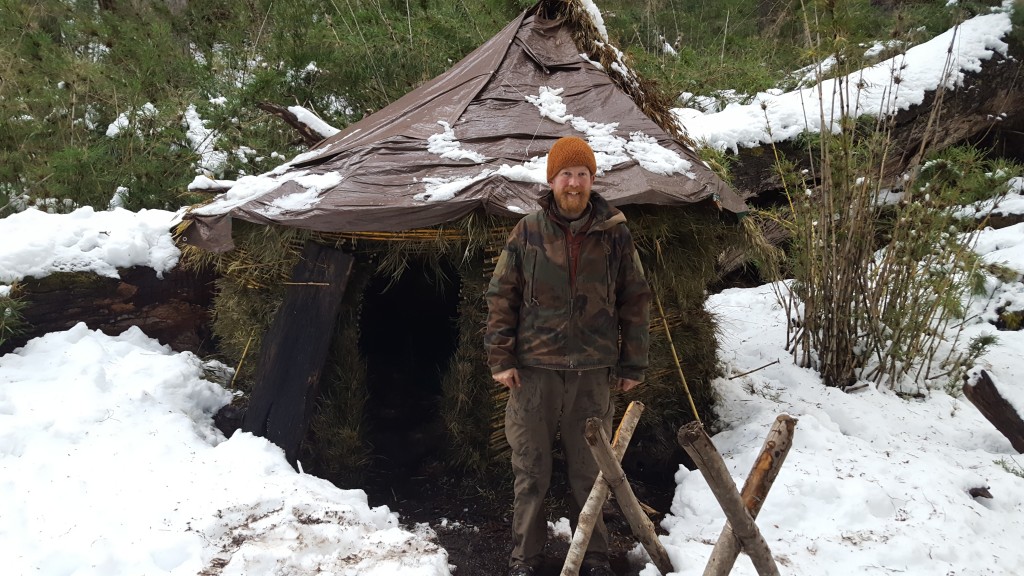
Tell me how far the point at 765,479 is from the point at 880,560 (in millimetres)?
1233

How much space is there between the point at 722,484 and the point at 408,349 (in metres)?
3.42

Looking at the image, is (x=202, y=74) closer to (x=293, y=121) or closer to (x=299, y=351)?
(x=293, y=121)

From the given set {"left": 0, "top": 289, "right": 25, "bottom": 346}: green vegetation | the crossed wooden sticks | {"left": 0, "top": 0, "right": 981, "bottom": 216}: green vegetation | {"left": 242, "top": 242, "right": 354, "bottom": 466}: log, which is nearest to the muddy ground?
{"left": 242, "top": 242, "right": 354, "bottom": 466}: log

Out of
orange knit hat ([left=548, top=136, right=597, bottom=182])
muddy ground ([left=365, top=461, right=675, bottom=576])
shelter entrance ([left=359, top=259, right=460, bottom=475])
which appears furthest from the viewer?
shelter entrance ([left=359, top=259, right=460, bottom=475])

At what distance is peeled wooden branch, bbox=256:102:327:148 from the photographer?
4.93m

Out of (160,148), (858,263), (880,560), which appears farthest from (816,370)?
(160,148)

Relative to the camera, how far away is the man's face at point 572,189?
8.87ft

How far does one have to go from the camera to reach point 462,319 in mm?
3859

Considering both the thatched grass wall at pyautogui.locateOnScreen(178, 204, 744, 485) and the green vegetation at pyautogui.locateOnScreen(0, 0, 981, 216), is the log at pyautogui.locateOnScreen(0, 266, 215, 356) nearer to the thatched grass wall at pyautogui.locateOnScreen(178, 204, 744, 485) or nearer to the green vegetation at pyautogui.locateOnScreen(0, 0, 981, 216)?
the thatched grass wall at pyautogui.locateOnScreen(178, 204, 744, 485)

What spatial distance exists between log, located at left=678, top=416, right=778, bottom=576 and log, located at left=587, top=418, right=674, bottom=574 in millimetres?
364

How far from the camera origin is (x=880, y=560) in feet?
9.76

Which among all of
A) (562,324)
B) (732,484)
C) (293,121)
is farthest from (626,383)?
(293,121)

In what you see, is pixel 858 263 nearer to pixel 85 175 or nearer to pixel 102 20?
pixel 85 175

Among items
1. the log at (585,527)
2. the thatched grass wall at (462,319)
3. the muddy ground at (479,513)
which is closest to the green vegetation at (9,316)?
the thatched grass wall at (462,319)
